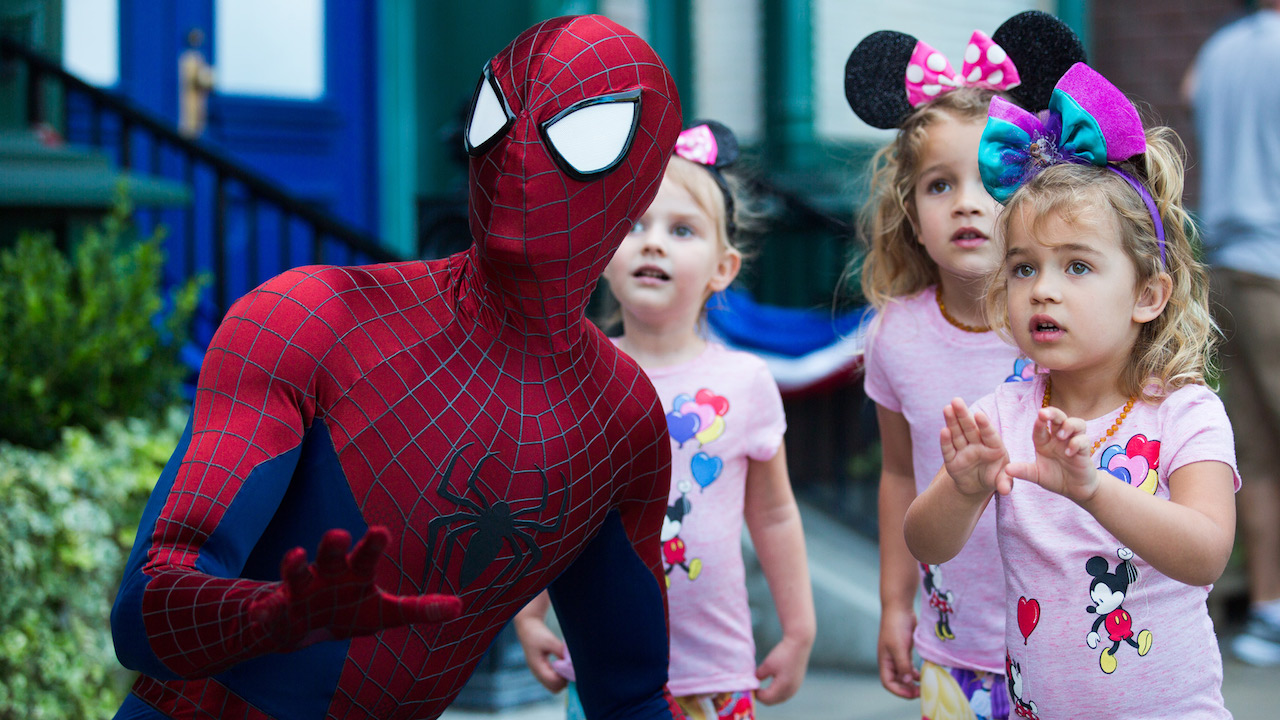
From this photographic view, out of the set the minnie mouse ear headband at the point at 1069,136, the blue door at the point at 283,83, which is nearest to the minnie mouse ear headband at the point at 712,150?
the minnie mouse ear headband at the point at 1069,136

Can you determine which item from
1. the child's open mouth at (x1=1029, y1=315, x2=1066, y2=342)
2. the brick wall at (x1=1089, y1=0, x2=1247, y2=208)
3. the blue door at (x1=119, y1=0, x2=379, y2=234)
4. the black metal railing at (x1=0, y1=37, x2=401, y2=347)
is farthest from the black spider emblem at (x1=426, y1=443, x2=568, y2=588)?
the brick wall at (x1=1089, y1=0, x2=1247, y2=208)

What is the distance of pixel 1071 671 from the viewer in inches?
64.7

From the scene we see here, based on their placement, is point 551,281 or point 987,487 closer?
point 551,281

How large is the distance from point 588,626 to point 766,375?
0.86 metres

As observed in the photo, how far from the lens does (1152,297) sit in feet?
5.48

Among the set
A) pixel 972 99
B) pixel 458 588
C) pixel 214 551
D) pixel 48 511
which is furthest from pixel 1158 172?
pixel 48 511

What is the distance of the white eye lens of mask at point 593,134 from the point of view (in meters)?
1.34

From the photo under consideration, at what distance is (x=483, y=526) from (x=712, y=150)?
123 cm

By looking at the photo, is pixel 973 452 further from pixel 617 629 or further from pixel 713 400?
pixel 713 400

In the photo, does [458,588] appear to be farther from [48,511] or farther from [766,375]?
[48,511]

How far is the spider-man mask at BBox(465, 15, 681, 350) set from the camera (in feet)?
4.40

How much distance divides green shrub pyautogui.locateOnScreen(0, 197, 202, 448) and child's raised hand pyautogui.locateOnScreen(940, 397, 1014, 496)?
2875 millimetres

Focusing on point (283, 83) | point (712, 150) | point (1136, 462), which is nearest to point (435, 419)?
point (1136, 462)

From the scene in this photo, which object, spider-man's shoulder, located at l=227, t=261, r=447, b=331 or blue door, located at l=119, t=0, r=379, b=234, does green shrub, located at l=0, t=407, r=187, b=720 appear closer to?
spider-man's shoulder, located at l=227, t=261, r=447, b=331
